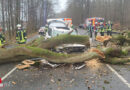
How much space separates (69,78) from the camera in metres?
4.63

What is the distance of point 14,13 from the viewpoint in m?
23.0

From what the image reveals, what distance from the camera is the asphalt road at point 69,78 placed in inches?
159

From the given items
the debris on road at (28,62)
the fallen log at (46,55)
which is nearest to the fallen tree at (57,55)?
the fallen log at (46,55)

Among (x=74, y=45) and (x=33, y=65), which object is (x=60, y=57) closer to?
(x=33, y=65)

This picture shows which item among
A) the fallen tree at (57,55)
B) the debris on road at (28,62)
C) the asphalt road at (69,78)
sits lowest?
the asphalt road at (69,78)

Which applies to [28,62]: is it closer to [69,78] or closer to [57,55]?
[57,55]

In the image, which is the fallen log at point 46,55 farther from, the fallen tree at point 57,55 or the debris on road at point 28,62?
the debris on road at point 28,62

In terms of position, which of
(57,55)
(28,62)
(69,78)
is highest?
(57,55)

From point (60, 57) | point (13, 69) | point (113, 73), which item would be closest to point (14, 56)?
point (13, 69)

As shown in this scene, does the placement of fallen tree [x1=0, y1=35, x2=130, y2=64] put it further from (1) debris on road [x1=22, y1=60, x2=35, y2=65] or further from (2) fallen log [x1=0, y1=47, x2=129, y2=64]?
(1) debris on road [x1=22, y1=60, x2=35, y2=65]

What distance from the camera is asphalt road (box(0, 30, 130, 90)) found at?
4.05 m

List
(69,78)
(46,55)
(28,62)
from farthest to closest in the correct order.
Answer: (28,62) → (46,55) → (69,78)

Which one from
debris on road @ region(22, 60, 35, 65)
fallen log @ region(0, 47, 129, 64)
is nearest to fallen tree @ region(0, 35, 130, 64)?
fallen log @ region(0, 47, 129, 64)

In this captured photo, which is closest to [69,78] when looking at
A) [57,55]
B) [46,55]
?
[57,55]
